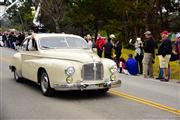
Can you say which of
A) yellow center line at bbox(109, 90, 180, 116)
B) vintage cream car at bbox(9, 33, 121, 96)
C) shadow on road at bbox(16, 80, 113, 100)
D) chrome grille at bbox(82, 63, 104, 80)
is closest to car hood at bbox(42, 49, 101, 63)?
vintage cream car at bbox(9, 33, 121, 96)

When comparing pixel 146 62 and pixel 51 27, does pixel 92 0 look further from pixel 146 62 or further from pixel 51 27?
pixel 146 62

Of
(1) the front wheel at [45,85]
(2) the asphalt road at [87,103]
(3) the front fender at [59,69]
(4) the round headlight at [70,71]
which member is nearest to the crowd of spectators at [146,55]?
(2) the asphalt road at [87,103]

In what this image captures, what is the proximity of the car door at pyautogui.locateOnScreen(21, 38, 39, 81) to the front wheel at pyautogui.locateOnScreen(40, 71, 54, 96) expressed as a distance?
55cm

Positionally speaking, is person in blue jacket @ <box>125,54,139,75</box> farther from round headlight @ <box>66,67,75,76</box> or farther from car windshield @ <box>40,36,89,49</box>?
round headlight @ <box>66,67,75,76</box>

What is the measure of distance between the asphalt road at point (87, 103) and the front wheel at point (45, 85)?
159 mm

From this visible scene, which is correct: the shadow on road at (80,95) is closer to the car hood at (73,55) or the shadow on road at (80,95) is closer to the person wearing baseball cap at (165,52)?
the car hood at (73,55)

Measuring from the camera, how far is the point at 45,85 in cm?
1141

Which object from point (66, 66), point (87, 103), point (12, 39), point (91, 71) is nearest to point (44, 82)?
point (66, 66)

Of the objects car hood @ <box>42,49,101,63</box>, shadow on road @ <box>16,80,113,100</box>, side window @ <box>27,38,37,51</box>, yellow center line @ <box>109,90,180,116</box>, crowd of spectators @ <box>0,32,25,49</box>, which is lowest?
yellow center line @ <box>109,90,180,116</box>

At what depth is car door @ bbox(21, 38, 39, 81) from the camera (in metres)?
12.3

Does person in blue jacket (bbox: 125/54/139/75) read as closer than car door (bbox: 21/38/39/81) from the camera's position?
No

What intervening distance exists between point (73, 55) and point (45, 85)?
113cm

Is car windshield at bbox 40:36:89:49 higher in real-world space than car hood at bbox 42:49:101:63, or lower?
higher

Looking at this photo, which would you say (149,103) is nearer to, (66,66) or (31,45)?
(66,66)
